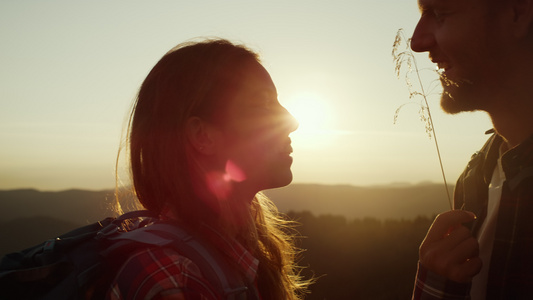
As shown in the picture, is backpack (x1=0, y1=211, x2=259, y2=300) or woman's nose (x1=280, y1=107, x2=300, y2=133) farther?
woman's nose (x1=280, y1=107, x2=300, y2=133)

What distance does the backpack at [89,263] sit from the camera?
1.50m

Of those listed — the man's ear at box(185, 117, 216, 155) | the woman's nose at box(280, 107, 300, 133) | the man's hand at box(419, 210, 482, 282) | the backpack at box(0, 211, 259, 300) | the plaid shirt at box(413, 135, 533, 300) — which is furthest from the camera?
the woman's nose at box(280, 107, 300, 133)

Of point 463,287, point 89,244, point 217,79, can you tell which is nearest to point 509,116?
point 463,287

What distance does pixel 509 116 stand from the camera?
256 cm

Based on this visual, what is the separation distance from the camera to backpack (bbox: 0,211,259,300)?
1.50 meters

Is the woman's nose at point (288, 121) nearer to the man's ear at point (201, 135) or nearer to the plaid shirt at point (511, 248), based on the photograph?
the man's ear at point (201, 135)

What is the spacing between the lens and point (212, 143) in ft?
7.47

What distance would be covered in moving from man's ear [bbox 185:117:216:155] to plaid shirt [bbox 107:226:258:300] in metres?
0.73

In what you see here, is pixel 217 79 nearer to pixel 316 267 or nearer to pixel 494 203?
pixel 494 203

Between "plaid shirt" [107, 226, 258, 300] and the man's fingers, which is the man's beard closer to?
the man's fingers

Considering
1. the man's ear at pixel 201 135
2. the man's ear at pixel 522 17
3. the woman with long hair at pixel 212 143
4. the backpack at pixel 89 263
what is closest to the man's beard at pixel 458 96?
the man's ear at pixel 522 17

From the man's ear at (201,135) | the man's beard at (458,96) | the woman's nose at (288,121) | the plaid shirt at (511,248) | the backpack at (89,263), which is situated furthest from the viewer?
the man's beard at (458,96)

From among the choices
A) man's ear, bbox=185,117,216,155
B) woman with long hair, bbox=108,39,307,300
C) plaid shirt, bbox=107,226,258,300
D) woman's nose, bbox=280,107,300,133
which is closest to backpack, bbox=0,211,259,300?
plaid shirt, bbox=107,226,258,300

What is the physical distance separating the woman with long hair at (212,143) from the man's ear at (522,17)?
156 cm
